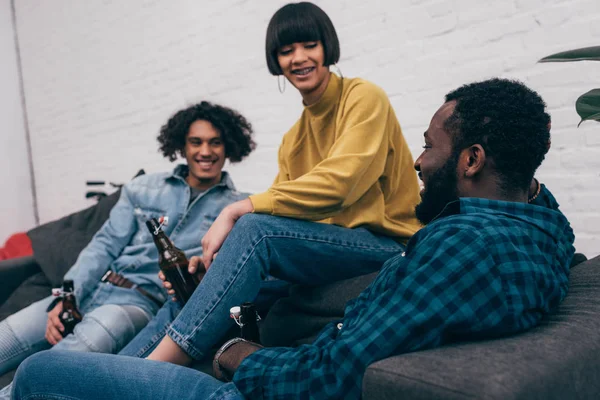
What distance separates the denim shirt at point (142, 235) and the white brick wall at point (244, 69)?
635mm

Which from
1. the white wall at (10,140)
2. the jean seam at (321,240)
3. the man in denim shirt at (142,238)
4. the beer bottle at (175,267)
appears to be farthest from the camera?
the white wall at (10,140)

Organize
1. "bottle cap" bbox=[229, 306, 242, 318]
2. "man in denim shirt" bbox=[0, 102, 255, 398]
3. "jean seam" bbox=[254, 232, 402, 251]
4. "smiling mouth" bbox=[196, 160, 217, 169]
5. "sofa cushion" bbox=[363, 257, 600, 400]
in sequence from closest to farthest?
"sofa cushion" bbox=[363, 257, 600, 400] → "bottle cap" bbox=[229, 306, 242, 318] → "jean seam" bbox=[254, 232, 402, 251] → "man in denim shirt" bbox=[0, 102, 255, 398] → "smiling mouth" bbox=[196, 160, 217, 169]

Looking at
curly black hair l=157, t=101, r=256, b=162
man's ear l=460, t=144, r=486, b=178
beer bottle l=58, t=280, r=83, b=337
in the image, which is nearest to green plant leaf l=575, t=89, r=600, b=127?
man's ear l=460, t=144, r=486, b=178

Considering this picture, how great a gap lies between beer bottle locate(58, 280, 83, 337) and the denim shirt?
0.03 meters

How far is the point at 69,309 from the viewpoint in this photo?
2104 millimetres

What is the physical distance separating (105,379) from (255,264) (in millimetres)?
441

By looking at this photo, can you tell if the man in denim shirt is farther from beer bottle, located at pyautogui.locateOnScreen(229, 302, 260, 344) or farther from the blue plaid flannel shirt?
the blue plaid flannel shirt

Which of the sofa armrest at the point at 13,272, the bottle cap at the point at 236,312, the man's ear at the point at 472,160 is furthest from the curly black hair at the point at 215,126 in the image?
the man's ear at the point at 472,160

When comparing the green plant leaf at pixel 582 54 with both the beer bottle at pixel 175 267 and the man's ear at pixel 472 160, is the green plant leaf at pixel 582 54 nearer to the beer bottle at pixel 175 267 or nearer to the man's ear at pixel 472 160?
the man's ear at pixel 472 160

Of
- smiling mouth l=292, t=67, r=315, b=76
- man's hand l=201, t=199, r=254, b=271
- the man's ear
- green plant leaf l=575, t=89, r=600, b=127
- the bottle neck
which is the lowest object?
the bottle neck

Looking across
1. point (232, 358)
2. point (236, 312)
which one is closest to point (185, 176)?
point (236, 312)

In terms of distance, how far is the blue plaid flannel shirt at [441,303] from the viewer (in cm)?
86

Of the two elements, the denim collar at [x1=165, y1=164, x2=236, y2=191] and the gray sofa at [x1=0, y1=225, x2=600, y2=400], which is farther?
the denim collar at [x1=165, y1=164, x2=236, y2=191]

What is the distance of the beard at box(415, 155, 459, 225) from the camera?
1.08m
